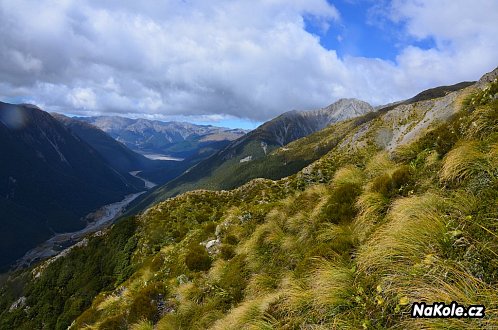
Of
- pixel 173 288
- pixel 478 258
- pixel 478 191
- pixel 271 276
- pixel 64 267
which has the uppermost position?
pixel 478 191

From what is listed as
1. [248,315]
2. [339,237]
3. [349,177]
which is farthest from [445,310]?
[349,177]

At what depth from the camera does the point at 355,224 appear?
10148 mm

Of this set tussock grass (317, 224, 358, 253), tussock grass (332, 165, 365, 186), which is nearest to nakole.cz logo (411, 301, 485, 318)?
tussock grass (317, 224, 358, 253)

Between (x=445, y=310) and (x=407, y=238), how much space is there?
1856mm

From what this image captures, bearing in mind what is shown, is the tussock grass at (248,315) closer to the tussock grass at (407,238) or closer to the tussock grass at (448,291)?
the tussock grass at (407,238)

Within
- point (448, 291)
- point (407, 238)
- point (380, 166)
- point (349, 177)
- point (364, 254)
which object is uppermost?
point (380, 166)

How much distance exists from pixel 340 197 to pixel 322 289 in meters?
5.79

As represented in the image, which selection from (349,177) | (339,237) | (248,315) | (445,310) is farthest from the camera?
(349,177)

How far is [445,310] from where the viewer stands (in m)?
5.16

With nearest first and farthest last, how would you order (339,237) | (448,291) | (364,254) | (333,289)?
(448,291)
(333,289)
(364,254)
(339,237)

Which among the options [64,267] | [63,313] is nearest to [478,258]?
[63,313]

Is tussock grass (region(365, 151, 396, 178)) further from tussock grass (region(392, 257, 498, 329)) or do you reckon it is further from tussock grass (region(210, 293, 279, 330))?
tussock grass (region(392, 257, 498, 329))

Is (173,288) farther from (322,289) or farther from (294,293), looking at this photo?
(322,289)

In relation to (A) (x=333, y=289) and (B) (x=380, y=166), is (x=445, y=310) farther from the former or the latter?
(B) (x=380, y=166)
